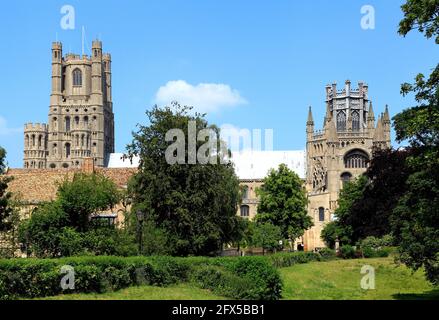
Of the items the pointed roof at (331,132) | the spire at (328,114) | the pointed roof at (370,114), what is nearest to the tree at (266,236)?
the pointed roof at (331,132)

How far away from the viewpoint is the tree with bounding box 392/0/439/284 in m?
24.4

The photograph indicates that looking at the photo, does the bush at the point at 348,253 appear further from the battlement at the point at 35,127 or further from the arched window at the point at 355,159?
the battlement at the point at 35,127

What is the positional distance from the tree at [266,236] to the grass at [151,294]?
35.6 m

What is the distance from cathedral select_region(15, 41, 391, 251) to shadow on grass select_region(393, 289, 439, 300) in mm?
23549

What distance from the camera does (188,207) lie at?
4362cm

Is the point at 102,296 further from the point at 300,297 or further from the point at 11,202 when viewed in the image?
the point at 11,202

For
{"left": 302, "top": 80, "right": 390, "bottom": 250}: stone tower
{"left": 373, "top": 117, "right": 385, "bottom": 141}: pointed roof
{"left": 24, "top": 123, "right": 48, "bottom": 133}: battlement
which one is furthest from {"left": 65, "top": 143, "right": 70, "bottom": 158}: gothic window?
{"left": 373, "top": 117, "right": 385, "bottom": 141}: pointed roof

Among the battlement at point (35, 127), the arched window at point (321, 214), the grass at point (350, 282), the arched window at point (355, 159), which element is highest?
the battlement at point (35, 127)

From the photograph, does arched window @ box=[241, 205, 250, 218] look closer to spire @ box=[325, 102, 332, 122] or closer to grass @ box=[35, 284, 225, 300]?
spire @ box=[325, 102, 332, 122]

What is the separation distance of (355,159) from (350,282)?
78.2 m

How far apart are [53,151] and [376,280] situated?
424 ft

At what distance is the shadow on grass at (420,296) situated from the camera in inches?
1312

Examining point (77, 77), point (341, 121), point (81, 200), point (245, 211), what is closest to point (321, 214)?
point (245, 211)
